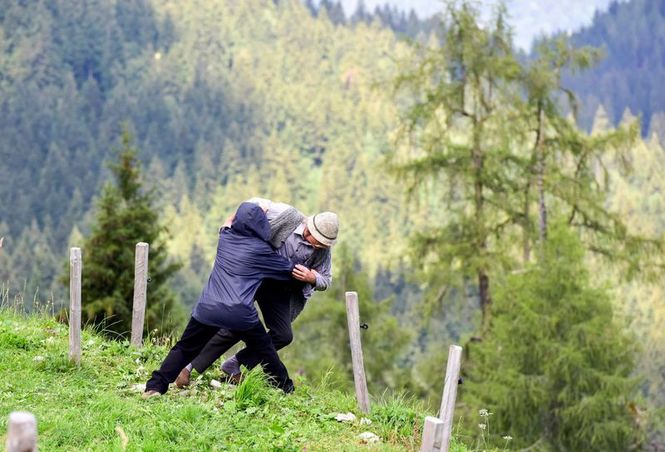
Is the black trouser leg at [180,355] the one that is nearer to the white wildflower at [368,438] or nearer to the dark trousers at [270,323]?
the dark trousers at [270,323]

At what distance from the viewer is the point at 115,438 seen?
20.9 ft

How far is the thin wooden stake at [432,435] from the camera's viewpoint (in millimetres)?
5633

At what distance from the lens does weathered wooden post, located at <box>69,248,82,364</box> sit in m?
8.19

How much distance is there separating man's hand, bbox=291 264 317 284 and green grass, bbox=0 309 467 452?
38.9 inches

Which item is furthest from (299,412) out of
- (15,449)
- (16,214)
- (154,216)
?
(16,214)

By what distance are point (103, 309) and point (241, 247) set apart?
14328 mm

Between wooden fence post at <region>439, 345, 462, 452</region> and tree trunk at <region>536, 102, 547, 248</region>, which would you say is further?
tree trunk at <region>536, 102, 547, 248</region>

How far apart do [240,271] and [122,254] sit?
16.0m

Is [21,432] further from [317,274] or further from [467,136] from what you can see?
[467,136]

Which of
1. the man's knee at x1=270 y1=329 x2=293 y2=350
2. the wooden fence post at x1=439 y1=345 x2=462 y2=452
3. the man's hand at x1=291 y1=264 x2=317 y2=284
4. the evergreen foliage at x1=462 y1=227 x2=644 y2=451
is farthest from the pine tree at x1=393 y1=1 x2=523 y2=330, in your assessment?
the wooden fence post at x1=439 y1=345 x2=462 y2=452

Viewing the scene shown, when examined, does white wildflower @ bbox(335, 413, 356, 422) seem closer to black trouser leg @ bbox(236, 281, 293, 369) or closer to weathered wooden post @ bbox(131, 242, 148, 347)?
black trouser leg @ bbox(236, 281, 293, 369)

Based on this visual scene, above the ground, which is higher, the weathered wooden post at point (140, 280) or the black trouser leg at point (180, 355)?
the weathered wooden post at point (140, 280)

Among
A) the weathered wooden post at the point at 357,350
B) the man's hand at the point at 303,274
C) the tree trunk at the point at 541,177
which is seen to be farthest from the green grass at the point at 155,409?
the tree trunk at the point at 541,177

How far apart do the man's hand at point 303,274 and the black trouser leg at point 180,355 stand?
872 mm
